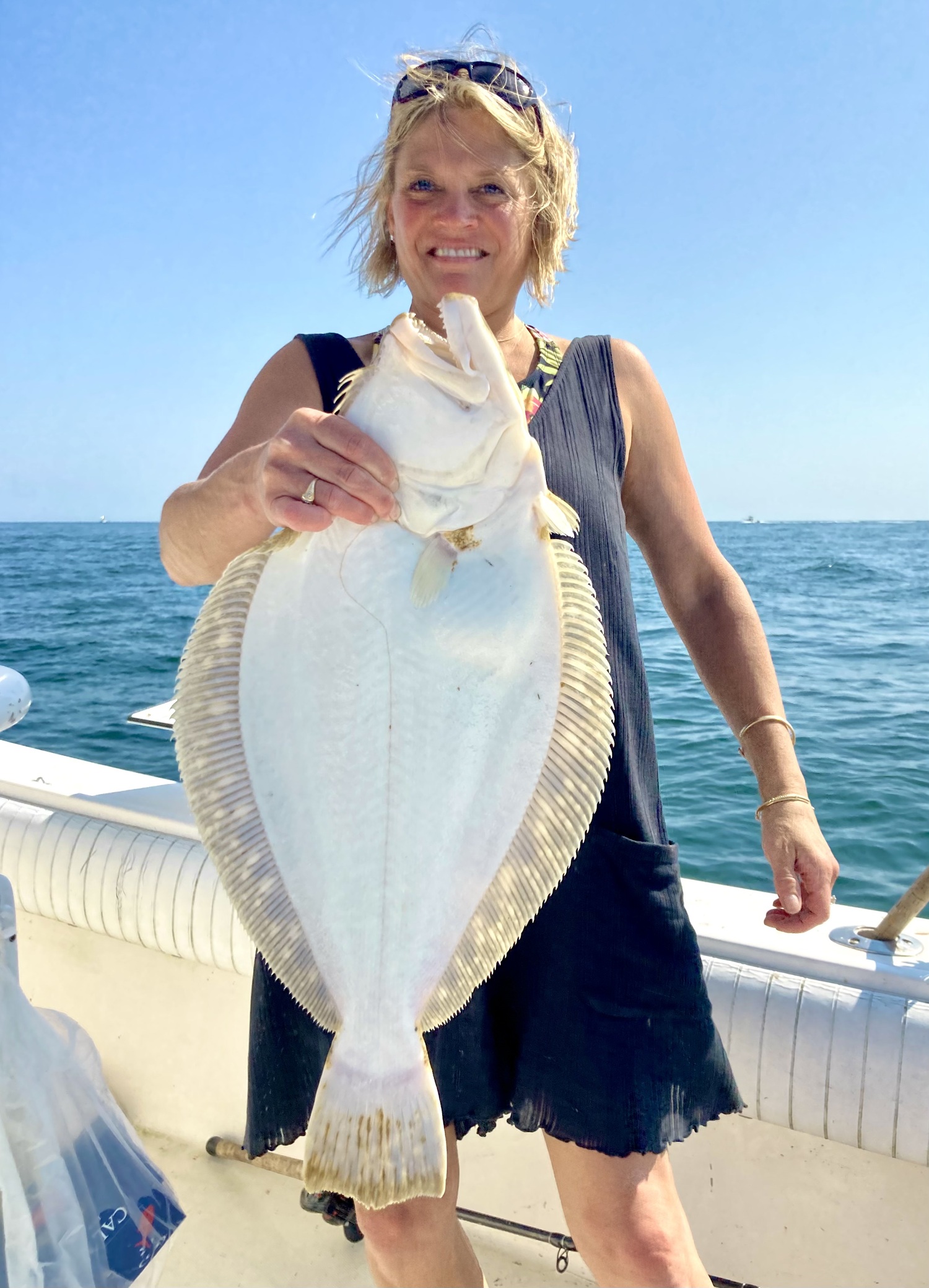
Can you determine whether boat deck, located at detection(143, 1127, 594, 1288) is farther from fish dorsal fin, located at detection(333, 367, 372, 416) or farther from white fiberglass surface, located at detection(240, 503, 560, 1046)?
fish dorsal fin, located at detection(333, 367, 372, 416)

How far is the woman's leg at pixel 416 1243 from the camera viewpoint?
4.39 ft

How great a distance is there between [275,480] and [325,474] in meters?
0.06

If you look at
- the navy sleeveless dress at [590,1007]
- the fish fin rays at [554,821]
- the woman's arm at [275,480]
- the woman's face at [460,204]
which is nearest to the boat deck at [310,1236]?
the navy sleeveless dress at [590,1007]

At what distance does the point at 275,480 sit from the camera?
37.3 inches

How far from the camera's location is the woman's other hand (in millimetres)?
1354

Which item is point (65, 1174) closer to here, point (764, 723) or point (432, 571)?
point (432, 571)

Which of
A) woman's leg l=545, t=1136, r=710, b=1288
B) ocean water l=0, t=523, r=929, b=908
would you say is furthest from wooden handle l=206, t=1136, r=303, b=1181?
ocean water l=0, t=523, r=929, b=908

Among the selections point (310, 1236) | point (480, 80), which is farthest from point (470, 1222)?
point (480, 80)

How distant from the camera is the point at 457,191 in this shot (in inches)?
54.1

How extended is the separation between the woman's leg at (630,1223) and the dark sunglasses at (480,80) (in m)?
1.65

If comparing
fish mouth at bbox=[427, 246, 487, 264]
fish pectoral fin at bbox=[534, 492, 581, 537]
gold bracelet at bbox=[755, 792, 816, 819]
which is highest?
fish mouth at bbox=[427, 246, 487, 264]

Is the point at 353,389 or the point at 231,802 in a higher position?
the point at 353,389

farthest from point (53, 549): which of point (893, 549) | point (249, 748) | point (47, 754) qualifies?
point (249, 748)

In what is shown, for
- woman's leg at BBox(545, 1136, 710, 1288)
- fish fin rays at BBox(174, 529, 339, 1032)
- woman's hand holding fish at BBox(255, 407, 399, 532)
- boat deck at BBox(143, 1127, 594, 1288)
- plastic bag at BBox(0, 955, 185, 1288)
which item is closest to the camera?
woman's hand holding fish at BBox(255, 407, 399, 532)
